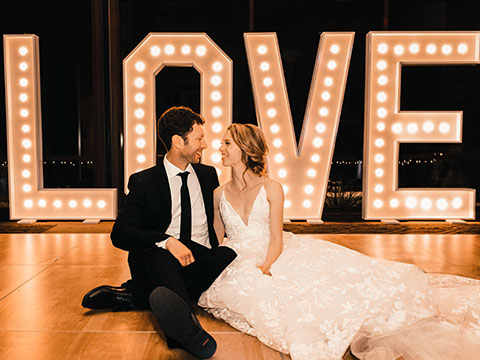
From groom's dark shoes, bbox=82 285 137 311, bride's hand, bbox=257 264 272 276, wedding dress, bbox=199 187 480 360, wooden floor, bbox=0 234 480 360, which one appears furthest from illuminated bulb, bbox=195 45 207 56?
bride's hand, bbox=257 264 272 276

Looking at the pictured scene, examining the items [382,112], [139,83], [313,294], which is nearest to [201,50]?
[139,83]

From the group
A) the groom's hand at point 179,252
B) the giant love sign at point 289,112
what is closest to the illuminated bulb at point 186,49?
the giant love sign at point 289,112

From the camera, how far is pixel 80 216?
204 inches

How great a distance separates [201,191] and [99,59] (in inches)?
161

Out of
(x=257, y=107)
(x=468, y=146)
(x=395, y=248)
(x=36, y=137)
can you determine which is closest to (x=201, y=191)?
(x=395, y=248)

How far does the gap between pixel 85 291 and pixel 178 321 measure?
1.35 m

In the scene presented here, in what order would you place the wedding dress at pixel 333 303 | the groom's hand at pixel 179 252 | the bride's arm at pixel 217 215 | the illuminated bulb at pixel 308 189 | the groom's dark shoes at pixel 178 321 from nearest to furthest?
the groom's dark shoes at pixel 178 321 → the wedding dress at pixel 333 303 → the groom's hand at pixel 179 252 → the bride's arm at pixel 217 215 → the illuminated bulb at pixel 308 189

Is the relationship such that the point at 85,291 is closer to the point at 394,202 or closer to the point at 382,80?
the point at 394,202

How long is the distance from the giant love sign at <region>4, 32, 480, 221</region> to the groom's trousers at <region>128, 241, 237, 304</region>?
2732 mm

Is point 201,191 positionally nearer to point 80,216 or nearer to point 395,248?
point 395,248

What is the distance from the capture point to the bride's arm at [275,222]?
2322 mm

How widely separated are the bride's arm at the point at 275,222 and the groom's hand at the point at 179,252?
44 cm

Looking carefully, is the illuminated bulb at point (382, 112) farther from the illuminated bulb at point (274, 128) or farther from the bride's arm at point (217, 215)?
the bride's arm at point (217, 215)

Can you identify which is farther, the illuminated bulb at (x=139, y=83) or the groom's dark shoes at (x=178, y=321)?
the illuminated bulb at (x=139, y=83)
